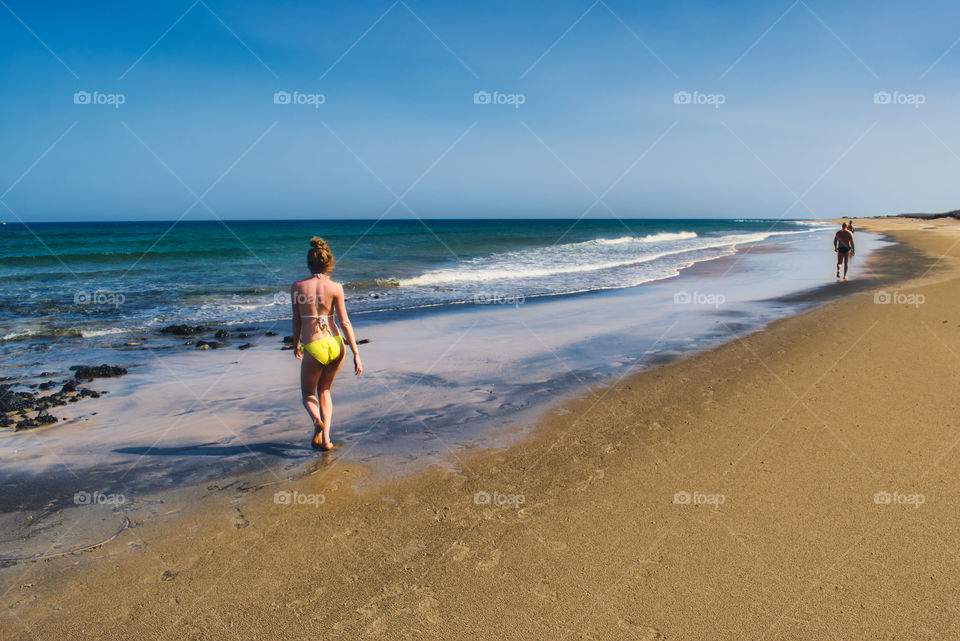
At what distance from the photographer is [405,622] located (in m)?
2.92

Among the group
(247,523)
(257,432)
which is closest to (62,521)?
(247,523)

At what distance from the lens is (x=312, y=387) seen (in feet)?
16.7

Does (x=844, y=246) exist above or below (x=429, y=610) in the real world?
above

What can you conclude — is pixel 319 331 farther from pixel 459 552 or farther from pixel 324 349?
pixel 459 552

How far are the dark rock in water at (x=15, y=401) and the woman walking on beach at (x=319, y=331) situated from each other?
4.19 metres

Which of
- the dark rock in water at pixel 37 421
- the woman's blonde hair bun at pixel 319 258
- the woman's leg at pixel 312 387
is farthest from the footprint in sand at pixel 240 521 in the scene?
the dark rock in water at pixel 37 421

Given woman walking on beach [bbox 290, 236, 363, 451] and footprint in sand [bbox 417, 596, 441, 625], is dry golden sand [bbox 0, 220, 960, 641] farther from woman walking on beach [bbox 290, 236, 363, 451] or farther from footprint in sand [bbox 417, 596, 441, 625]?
woman walking on beach [bbox 290, 236, 363, 451]

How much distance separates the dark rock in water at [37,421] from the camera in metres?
6.02

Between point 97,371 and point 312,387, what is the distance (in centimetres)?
541

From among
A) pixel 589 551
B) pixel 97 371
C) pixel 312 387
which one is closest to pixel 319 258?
pixel 312 387

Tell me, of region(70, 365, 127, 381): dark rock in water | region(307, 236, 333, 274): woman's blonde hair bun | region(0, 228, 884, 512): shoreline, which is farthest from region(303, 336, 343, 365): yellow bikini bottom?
region(70, 365, 127, 381): dark rock in water

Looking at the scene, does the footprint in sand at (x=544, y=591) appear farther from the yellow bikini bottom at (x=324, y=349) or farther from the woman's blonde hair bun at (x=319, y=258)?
the woman's blonde hair bun at (x=319, y=258)

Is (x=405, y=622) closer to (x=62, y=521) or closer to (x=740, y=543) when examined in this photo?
(x=740, y=543)

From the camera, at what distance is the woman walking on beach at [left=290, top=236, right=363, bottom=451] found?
480cm
